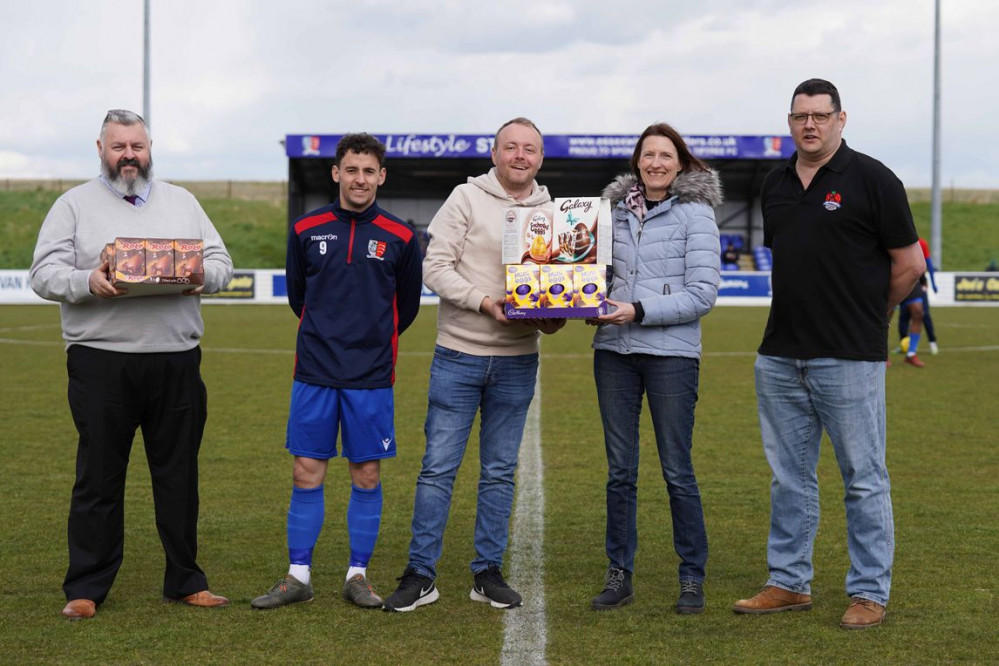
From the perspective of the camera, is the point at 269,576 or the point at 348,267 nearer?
the point at 348,267

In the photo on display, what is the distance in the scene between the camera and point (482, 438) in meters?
5.12

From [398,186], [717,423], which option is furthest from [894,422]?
[398,186]

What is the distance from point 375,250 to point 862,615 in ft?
7.79

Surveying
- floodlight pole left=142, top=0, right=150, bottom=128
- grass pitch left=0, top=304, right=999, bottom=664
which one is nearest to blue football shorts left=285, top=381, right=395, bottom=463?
grass pitch left=0, top=304, right=999, bottom=664

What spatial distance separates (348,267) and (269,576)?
1493 millimetres

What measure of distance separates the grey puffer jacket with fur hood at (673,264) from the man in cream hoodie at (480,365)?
1.10 ft

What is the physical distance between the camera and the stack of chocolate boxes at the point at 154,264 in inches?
177

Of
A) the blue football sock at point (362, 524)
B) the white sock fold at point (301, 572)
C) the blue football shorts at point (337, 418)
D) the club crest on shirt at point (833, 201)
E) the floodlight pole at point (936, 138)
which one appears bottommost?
the white sock fold at point (301, 572)

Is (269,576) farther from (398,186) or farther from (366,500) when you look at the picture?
(398,186)

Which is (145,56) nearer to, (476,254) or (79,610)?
(476,254)

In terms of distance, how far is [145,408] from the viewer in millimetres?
4902

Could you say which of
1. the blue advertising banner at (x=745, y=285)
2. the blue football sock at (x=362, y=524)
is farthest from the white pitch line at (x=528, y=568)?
the blue advertising banner at (x=745, y=285)

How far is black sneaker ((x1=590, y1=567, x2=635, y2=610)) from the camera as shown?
16.0 feet

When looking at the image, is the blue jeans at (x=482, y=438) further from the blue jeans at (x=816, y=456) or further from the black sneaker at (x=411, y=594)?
the blue jeans at (x=816, y=456)
